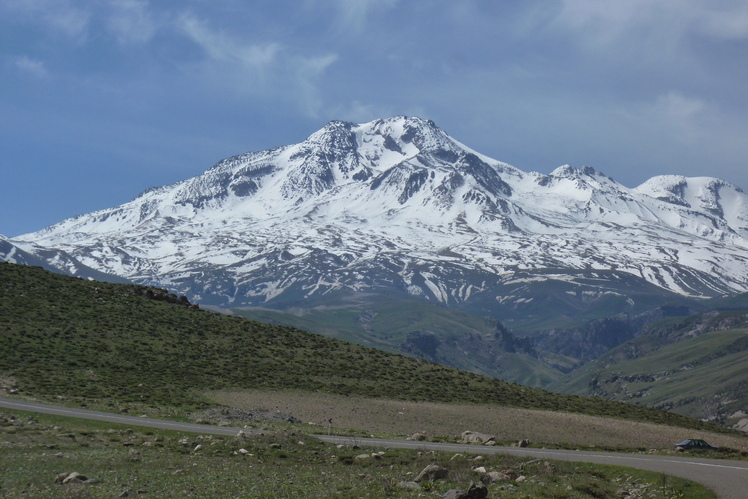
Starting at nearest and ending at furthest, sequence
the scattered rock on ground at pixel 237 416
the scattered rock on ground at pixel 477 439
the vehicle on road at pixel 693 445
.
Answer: the scattered rock on ground at pixel 477 439
the vehicle on road at pixel 693 445
the scattered rock on ground at pixel 237 416

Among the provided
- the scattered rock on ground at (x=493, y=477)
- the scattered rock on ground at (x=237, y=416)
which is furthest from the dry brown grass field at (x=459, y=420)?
the scattered rock on ground at (x=493, y=477)

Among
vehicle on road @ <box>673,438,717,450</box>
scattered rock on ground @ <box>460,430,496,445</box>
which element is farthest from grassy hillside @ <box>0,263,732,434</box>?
vehicle on road @ <box>673,438,717,450</box>

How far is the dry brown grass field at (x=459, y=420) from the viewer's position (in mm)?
57500

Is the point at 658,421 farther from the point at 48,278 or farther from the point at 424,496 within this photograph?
the point at 48,278

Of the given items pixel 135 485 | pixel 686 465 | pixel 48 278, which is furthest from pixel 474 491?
pixel 48 278

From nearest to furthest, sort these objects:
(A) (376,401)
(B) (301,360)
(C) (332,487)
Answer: (C) (332,487), (A) (376,401), (B) (301,360)

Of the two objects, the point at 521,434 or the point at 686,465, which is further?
the point at 521,434

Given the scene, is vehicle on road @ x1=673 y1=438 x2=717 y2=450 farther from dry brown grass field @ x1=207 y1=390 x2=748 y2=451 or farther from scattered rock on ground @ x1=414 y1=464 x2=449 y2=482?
scattered rock on ground @ x1=414 y1=464 x2=449 y2=482

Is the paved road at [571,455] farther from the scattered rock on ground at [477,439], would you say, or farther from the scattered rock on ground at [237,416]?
the scattered rock on ground at [237,416]

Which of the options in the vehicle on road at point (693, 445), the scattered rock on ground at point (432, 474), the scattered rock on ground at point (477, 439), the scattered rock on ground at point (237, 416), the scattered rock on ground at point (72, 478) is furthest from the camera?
the scattered rock on ground at point (237, 416)

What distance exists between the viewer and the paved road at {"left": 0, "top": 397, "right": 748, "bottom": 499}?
30.5m

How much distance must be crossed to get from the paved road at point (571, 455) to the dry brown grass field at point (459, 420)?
1246 centimetres

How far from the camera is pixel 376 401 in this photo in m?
66.8

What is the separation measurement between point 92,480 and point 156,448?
315 inches
